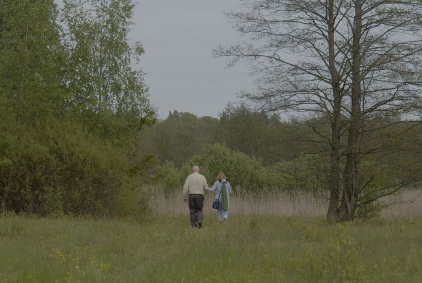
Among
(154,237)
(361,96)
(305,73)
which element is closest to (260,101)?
(305,73)

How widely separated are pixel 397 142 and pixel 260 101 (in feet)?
13.9

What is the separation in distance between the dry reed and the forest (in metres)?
2.68

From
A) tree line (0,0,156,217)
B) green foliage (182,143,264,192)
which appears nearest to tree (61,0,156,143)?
tree line (0,0,156,217)

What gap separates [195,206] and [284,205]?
26.3 ft

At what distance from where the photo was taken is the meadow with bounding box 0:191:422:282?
8789mm

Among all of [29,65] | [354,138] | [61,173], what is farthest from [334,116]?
[29,65]

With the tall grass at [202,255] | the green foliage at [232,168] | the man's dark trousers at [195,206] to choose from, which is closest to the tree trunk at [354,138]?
the tall grass at [202,255]

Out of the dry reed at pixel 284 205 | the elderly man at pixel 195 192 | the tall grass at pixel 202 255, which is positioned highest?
the elderly man at pixel 195 192

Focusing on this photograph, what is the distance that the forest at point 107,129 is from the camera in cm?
1823

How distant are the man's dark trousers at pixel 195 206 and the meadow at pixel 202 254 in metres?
1.34

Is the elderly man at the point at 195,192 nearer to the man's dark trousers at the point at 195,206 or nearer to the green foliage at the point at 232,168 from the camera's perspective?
the man's dark trousers at the point at 195,206

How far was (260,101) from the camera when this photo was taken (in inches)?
750

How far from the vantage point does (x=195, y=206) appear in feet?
61.1

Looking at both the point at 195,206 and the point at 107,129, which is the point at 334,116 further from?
the point at 107,129
